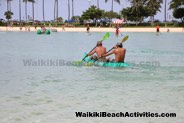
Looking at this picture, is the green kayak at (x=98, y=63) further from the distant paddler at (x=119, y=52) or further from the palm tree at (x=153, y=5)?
the palm tree at (x=153, y=5)

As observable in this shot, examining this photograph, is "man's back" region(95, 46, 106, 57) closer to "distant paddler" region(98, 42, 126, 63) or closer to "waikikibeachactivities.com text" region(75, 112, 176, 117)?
"distant paddler" region(98, 42, 126, 63)

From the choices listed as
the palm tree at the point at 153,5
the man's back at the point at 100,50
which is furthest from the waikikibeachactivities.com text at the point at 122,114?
the palm tree at the point at 153,5

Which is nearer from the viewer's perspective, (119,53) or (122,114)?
(122,114)

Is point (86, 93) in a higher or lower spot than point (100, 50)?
lower

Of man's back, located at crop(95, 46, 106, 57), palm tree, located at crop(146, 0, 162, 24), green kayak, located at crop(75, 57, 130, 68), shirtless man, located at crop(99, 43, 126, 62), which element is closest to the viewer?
shirtless man, located at crop(99, 43, 126, 62)

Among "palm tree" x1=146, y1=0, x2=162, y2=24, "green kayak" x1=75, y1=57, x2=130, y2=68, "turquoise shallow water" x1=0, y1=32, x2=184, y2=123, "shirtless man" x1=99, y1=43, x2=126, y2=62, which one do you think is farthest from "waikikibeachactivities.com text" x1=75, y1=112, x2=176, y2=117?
"palm tree" x1=146, y1=0, x2=162, y2=24

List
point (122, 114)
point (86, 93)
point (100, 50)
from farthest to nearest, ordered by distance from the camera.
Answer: point (100, 50) → point (86, 93) → point (122, 114)

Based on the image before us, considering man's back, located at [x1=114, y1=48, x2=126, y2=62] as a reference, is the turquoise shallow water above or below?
below

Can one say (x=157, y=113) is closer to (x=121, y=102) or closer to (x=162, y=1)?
(x=121, y=102)

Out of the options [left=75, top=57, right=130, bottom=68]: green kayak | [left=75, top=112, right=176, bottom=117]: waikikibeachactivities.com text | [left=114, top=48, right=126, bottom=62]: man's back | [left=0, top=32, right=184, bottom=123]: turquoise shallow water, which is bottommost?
[left=75, top=112, right=176, bottom=117]: waikikibeachactivities.com text

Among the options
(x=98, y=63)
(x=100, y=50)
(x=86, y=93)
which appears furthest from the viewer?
(x=98, y=63)

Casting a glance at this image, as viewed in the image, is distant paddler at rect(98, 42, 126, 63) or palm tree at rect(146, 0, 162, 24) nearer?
distant paddler at rect(98, 42, 126, 63)

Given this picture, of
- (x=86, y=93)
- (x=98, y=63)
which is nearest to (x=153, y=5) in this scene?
(x=98, y=63)

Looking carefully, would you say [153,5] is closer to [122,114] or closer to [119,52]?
[119,52]
